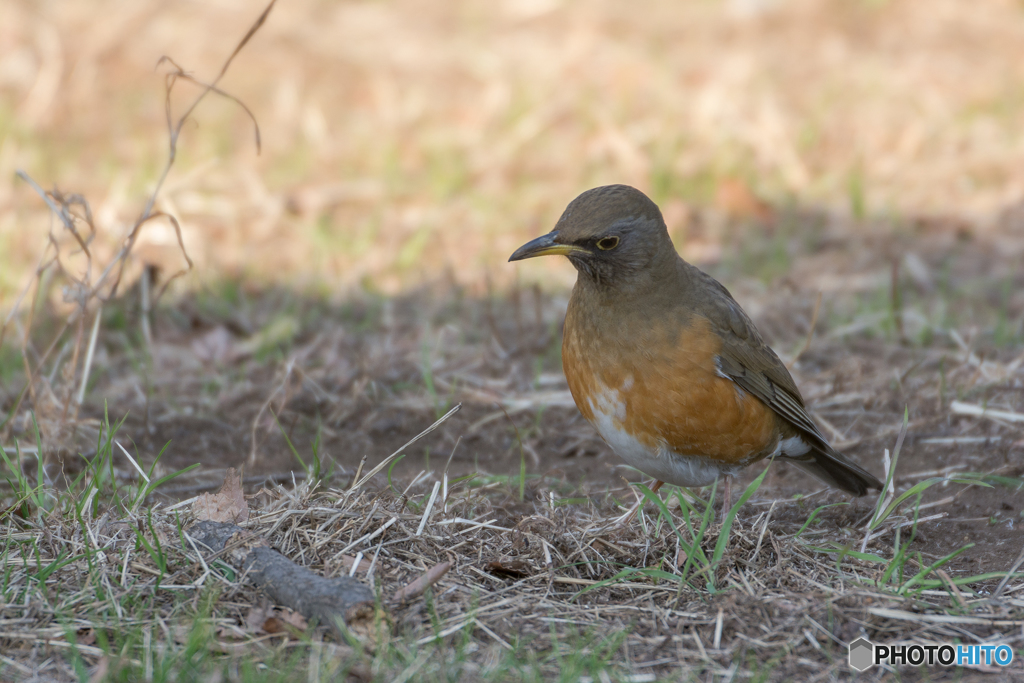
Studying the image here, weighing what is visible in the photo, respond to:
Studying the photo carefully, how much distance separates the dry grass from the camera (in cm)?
321

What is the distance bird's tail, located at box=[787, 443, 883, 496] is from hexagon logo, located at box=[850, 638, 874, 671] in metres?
1.23

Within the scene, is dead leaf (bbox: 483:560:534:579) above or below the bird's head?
below

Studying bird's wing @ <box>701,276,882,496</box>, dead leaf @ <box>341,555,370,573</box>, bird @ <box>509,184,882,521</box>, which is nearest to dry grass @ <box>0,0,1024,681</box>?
dead leaf @ <box>341,555,370,573</box>

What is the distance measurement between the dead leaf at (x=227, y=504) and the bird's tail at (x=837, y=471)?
2.36 meters

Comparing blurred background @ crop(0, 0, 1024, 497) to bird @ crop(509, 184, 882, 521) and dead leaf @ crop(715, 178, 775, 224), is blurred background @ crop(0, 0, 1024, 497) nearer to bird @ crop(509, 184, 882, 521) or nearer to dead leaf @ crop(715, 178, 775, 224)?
dead leaf @ crop(715, 178, 775, 224)

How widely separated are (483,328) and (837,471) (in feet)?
8.72

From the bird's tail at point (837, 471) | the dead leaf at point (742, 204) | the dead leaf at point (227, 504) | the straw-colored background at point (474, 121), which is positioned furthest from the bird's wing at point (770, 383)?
the dead leaf at point (742, 204)

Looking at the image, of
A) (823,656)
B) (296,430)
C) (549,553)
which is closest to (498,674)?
(549,553)

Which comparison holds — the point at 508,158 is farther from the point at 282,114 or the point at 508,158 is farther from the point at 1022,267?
the point at 1022,267

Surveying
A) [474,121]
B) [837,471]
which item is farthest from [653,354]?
[474,121]

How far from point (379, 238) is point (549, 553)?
15.1 feet

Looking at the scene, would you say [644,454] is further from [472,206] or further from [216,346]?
[472,206]

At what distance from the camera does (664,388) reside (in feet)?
12.8

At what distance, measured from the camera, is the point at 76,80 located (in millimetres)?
9914
